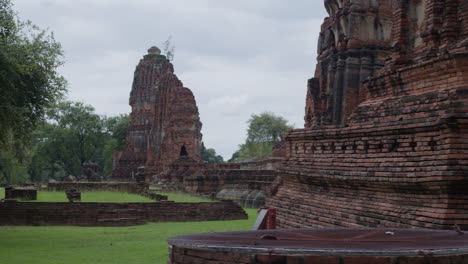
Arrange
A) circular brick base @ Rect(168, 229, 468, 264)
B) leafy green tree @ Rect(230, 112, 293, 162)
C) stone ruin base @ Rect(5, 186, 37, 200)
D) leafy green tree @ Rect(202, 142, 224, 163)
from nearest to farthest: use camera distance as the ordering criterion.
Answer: circular brick base @ Rect(168, 229, 468, 264)
stone ruin base @ Rect(5, 186, 37, 200)
leafy green tree @ Rect(230, 112, 293, 162)
leafy green tree @ Rect(202, 142, 224, 163)

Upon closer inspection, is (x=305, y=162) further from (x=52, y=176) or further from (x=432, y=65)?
(x=52, y=176)

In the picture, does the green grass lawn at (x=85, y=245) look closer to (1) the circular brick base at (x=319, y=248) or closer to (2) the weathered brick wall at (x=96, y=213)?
(2) the weathered brick wall at (x=96, y=213)

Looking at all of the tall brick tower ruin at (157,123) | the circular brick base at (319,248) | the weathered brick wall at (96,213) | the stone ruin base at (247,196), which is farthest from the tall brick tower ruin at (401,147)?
the tall brick tower ruin at (157,123)

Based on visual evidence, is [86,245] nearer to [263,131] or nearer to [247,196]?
[247,196]

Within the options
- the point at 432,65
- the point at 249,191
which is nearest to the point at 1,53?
the point at 432,65

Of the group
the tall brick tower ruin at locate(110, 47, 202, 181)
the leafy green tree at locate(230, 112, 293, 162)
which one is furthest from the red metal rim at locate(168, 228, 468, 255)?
the leafy green tree at locate(230, 112, 293, 162)

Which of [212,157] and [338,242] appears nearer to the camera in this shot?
[338,242]

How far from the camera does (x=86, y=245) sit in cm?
1191

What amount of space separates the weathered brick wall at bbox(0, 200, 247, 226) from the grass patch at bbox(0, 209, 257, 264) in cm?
93

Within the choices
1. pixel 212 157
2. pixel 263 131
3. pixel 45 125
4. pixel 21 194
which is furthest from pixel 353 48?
pixel 212 157

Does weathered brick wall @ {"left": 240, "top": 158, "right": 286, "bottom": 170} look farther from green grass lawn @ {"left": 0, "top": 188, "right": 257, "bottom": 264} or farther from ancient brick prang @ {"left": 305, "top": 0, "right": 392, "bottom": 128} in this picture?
green grass lawn @ {"left": 0, "top": 188, "right": 257, "bottom": 264}

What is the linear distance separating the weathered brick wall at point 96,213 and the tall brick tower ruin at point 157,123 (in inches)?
831

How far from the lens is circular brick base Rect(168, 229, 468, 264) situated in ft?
12.1

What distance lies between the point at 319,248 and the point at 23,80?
1169 centimetres
